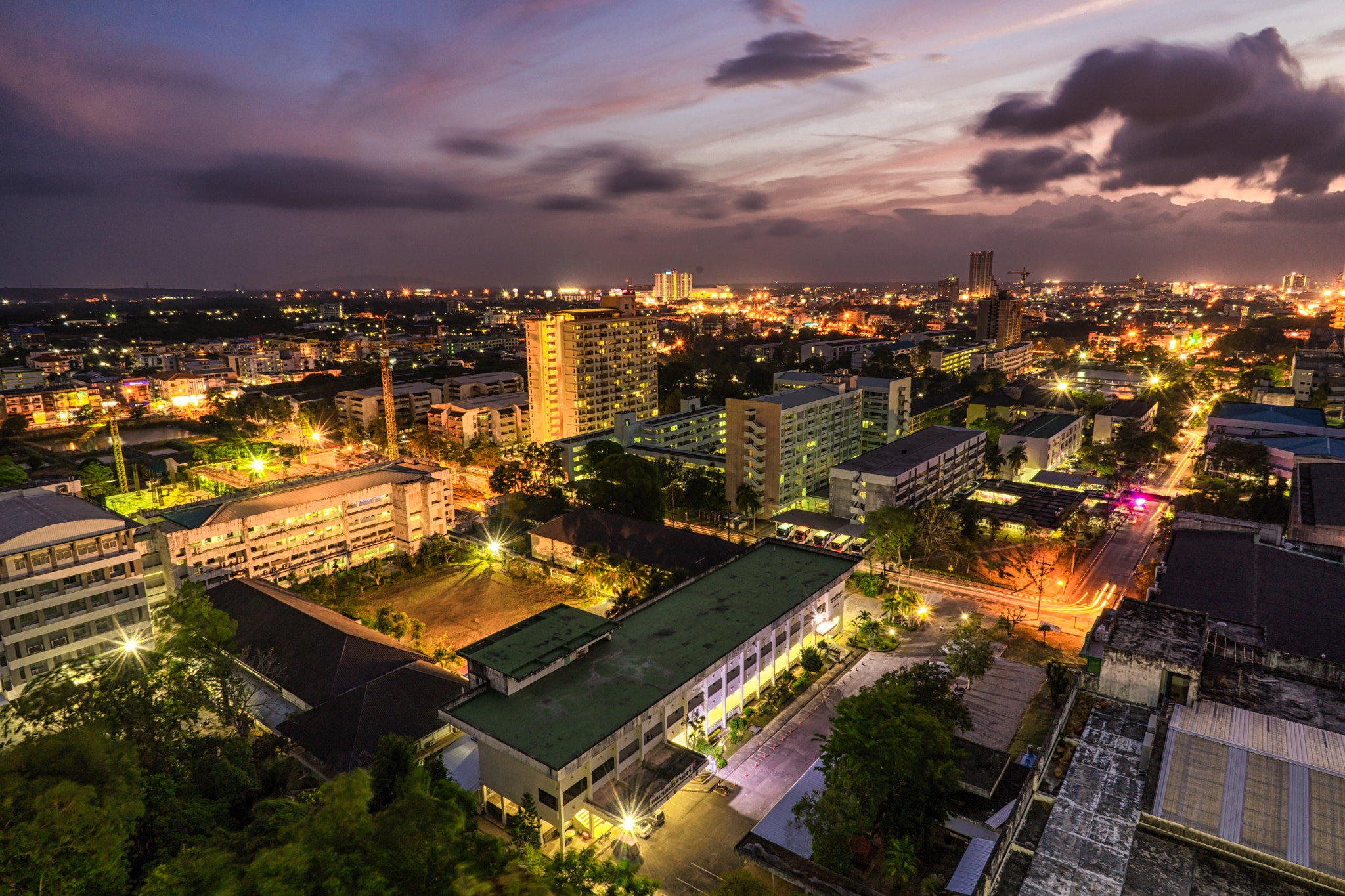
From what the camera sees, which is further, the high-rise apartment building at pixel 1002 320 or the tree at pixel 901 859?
the high-rise apartment building at pixel 1002 320

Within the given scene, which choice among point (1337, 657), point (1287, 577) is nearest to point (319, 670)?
point (1337, 657)

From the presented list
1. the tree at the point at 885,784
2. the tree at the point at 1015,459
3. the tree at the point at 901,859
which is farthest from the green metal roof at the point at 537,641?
the tree at the point at 1015,459

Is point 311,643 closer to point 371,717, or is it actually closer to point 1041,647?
point 371,717

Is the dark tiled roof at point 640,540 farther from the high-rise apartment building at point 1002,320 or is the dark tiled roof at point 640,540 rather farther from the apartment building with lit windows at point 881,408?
the high-rise apartment building at point 1002,320

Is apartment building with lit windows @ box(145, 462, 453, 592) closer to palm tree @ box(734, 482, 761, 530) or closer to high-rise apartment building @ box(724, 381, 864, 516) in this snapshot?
palm tree @ box(734, 482, 761, 530)

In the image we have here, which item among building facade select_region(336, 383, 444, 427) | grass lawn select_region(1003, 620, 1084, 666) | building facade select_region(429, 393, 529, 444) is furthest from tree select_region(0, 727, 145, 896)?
building facade select_region(336, 383, 444, 427)

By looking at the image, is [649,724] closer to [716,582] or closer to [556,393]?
[716,582]
